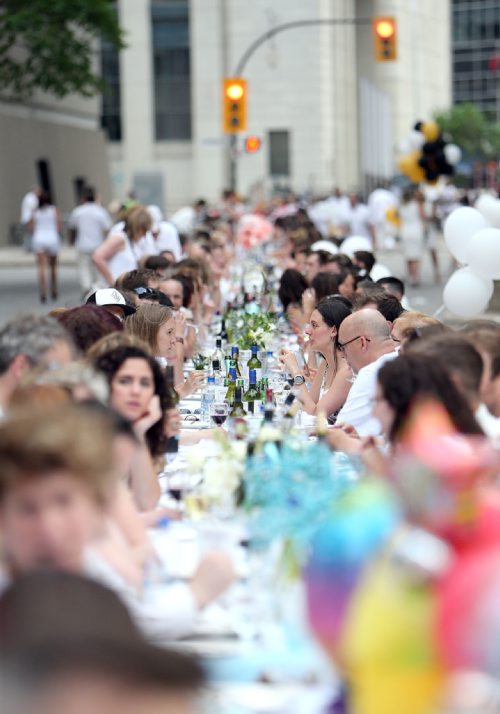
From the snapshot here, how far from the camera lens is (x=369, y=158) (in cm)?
5997

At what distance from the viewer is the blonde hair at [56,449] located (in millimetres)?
3531

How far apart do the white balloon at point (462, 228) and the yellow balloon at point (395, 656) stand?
42.6ft

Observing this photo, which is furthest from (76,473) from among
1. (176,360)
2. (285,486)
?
(176,360)

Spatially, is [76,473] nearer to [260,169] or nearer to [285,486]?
[285,486]

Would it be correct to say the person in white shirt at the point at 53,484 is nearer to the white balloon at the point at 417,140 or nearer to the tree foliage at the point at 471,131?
the white balloon at the point at 417,140

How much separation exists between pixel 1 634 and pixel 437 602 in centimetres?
97

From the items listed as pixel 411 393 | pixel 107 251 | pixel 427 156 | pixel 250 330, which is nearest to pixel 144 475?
pixel 411 393

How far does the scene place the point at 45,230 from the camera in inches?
1013

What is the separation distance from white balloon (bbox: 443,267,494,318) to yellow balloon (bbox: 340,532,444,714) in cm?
1275

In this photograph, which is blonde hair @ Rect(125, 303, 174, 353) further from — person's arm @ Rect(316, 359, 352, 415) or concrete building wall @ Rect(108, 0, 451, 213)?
concrete building wall @ Rect(108, 0, 451, 213)

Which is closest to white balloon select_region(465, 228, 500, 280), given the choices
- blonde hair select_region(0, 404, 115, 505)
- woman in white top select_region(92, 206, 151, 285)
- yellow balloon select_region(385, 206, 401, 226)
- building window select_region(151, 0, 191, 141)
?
woman in white top select_region(92, 206, 151, 285)

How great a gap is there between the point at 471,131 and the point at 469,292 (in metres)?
115

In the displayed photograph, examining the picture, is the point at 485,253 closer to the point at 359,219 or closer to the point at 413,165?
the point at 413,165

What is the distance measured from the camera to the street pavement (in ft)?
80.9
